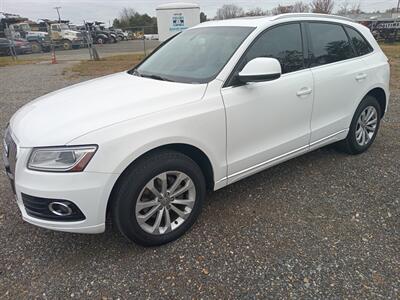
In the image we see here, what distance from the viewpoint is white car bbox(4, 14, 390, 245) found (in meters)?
2.12

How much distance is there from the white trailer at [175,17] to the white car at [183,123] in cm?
991

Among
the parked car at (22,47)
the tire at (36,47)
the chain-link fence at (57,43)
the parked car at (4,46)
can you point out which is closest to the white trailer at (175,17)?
the chain-link fence at (57,43)

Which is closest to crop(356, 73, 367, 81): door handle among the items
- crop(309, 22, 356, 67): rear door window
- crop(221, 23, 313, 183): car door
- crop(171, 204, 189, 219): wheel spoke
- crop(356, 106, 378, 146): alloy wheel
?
crop(309, 22, 356, 67): rear door window

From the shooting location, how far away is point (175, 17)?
12.8 meters

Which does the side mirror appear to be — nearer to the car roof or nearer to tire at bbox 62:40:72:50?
the car roof

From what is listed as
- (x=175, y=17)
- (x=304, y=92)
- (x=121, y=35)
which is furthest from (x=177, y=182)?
(x=121, y=35)

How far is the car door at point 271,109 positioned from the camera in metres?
2.70

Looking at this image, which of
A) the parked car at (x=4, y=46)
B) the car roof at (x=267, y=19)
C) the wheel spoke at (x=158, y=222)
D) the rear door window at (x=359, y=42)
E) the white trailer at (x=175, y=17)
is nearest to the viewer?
the wheel spoke at (x=158, y=222)

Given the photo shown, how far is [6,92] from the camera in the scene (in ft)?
29.3

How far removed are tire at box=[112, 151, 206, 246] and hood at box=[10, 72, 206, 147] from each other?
Answer: 0.38 m

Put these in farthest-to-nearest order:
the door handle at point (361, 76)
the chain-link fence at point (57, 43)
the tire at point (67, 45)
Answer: the tire at point (67, 45), the chain-link fence at point (57, 43), the door handle at point (361, 76)

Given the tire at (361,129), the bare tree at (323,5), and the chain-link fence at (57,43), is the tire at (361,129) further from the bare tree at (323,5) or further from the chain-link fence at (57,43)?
the bare tree at (323,5)

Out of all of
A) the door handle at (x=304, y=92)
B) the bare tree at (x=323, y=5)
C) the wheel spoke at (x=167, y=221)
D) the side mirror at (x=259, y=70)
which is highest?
the bare tree at (x=323, y=5)

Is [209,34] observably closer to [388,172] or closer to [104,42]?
[388,172]
